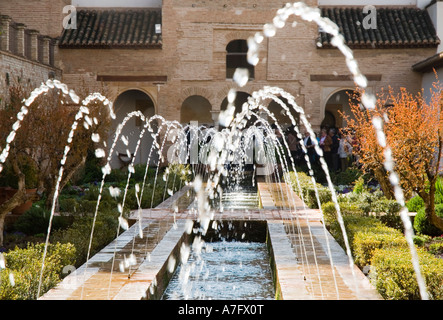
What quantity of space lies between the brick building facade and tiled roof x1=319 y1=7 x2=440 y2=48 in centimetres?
5

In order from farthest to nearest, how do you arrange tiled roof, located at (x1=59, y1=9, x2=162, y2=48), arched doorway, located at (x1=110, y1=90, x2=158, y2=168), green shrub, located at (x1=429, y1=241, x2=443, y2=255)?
1. arched doorway, located at (x1=110, y1=90, x2=158, y2=168)
2. tiled roof, located at (x1=59, y1=9, x2=162, y2=48)
3. green shrub, located at (x1=429, y1=241, x2=443, y2=255)

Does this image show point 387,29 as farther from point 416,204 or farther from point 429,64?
point 416,204

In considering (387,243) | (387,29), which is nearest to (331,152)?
(387,29)

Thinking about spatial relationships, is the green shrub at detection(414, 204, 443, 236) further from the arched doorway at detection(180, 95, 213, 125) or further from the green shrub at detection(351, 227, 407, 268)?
the arched doorway at detection(180, 95, 213, 125)

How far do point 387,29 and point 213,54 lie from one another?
5694mm

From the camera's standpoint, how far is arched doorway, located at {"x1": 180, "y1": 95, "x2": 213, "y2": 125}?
21875 mm

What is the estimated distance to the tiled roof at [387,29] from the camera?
18.4 meters

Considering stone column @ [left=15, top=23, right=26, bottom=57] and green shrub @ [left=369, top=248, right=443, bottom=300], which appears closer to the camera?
green shrub @ [left=369, top=248, right=443, bottom=300]

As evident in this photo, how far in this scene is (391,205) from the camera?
25.6 feet

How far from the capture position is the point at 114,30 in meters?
19.1

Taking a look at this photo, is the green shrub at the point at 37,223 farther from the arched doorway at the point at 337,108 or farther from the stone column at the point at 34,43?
the arched doorway at the point at 337,108

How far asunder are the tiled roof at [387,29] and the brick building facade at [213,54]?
46 mm

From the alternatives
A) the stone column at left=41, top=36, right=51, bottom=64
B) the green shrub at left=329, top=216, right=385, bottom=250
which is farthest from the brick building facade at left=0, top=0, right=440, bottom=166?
the green shrub at left=329, top=216, right=385, bottom=250

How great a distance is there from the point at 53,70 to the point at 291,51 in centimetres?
748
